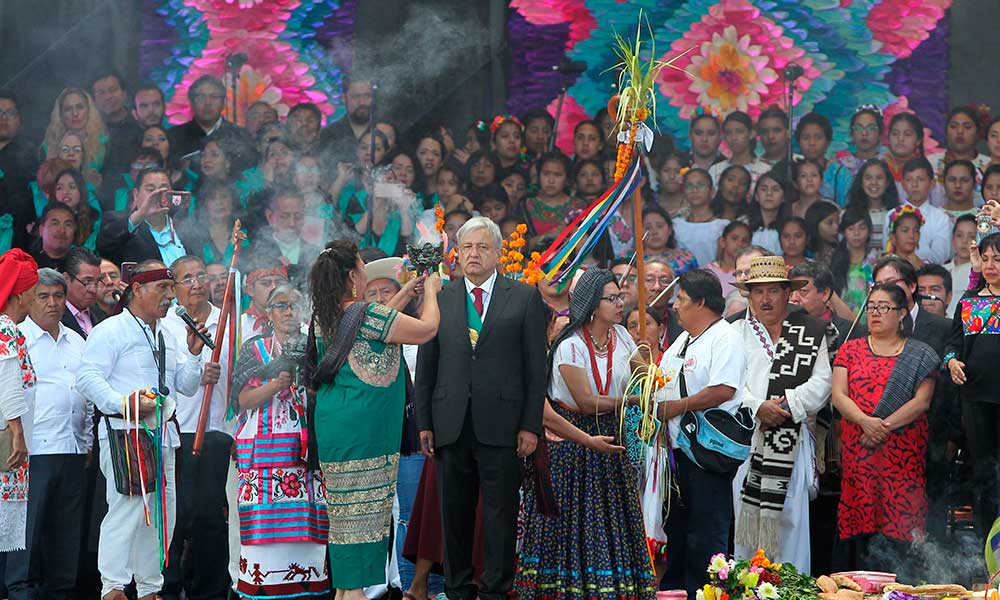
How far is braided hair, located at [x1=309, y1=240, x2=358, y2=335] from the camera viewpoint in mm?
6578

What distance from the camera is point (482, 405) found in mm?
6848

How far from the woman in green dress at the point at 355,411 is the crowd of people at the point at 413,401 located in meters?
0.01

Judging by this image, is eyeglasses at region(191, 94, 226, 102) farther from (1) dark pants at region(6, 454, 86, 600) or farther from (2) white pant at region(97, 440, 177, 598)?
(2) white pant at region(97, 440, 177, 598)

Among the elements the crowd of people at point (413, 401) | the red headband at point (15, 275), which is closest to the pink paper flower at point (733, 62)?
the crowd of people at point (413, 401)

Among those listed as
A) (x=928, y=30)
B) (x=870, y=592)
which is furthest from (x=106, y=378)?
(x=928, y=30)

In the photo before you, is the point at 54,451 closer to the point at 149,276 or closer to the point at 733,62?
the point at 149,276

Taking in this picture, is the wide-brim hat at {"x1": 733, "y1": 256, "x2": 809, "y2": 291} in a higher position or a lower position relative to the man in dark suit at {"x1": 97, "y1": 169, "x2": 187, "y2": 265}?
lower

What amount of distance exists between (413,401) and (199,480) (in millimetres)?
1586

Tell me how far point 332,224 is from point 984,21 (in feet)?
20.4

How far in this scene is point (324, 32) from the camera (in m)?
11.8

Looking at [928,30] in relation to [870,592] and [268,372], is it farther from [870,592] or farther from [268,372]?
[268,372]

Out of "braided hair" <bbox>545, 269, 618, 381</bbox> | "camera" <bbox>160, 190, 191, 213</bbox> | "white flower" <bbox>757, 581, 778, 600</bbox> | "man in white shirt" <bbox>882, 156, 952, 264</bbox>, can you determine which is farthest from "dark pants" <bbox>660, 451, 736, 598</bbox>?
"man in white shirt" <bbox>882, 156, 952, 264</bbox>

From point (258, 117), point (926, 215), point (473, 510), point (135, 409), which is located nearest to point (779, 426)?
point (473, 510)

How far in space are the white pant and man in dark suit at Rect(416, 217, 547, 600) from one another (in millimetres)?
1661
